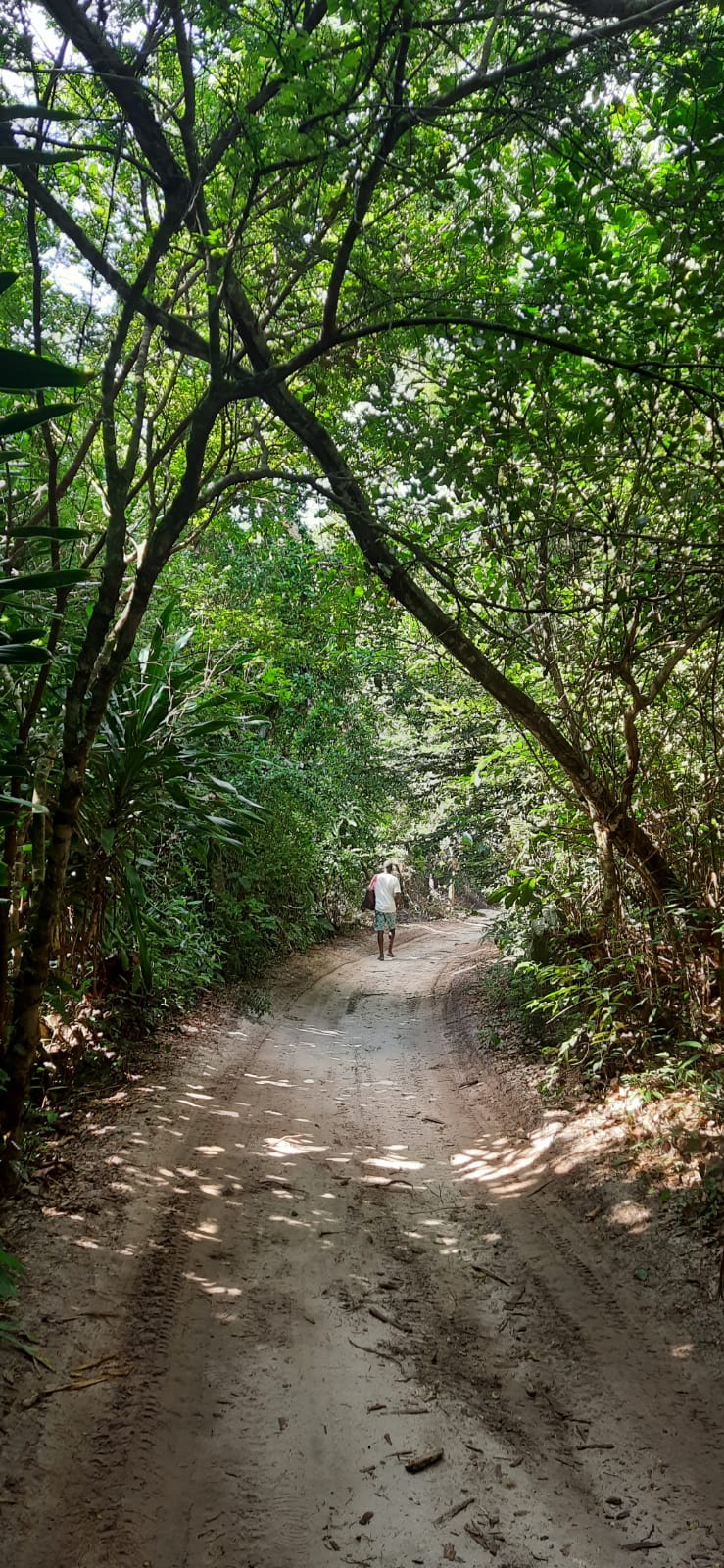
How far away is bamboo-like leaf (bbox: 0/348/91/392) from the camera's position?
55.7 inches

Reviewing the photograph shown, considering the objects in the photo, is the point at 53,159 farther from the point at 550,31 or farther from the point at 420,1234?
the point at 420,1234

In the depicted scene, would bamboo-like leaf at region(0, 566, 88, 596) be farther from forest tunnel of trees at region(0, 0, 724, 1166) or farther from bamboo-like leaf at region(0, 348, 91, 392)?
bamboo-like leaf at region(0, 348, 91, 392)

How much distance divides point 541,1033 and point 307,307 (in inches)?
212

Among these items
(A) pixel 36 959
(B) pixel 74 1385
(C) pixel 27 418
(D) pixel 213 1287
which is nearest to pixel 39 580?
(C) pixel 27 418

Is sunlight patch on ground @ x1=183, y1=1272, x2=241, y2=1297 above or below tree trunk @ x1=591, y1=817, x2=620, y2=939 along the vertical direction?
below

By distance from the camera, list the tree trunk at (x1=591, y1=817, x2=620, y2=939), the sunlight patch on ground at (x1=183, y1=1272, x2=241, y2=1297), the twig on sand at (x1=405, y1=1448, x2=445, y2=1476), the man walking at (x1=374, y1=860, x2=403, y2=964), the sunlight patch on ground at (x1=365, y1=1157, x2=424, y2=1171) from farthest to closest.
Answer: the man walking at (x1=374, y1=860, x2=403, y2=964) → the tree trunk at (x1=591, y1=817, x2=620, y2=939) → the sunlight patch on ground at (x1=365, y1=1157, x2=424, y2=1171) → the sunlight patch on ground at (x1=183, y1=1272, x2=241, y2=1297) → the twig on sand at (x1=405, y1=1448, x2=445, y2=1476)

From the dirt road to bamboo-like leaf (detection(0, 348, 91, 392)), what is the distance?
258 centimetres

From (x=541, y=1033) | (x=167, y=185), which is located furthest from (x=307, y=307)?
(x=541, y=1033)

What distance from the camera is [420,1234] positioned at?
3662 millimetres

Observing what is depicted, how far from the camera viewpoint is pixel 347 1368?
2.70 m

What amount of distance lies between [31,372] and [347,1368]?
2983 mm

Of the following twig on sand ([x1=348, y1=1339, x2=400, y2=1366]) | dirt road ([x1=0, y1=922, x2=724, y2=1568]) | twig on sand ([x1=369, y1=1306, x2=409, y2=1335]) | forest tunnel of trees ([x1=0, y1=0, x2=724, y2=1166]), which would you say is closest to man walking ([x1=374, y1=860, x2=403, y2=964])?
forest tunnel of trees ([x1=0, y1=0, x2=724, y2=1166])

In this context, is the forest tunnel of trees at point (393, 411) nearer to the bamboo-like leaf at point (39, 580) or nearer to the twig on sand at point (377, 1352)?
the bamboo-like leaf at point (39, 580)

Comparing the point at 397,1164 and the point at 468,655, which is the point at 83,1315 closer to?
the point at 397,1164
